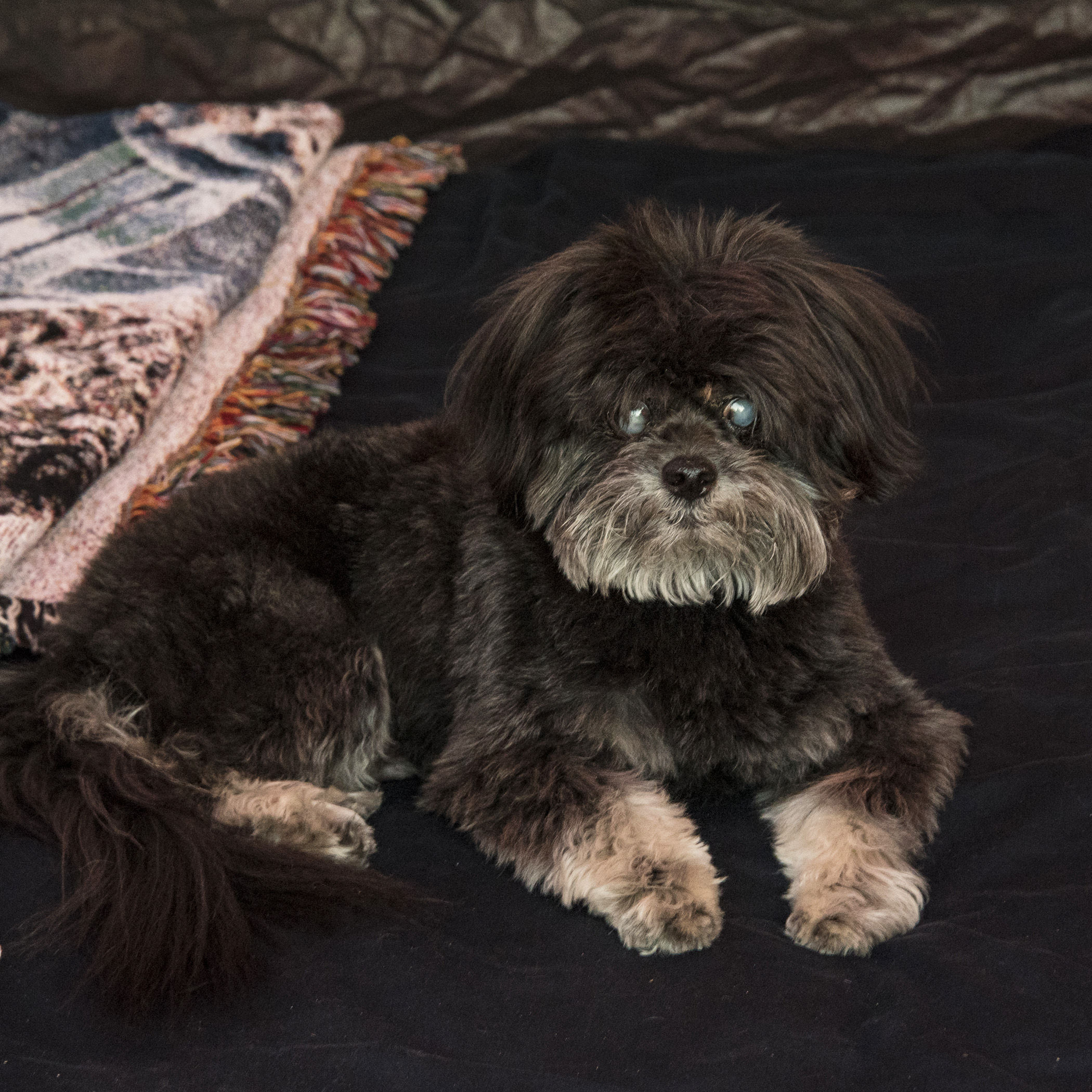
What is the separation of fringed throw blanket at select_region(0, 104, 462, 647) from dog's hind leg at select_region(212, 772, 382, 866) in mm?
740

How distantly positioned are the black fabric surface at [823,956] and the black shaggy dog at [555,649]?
0.06 m

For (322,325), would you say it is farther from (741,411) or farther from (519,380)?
(741,411)

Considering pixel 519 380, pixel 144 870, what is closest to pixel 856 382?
pixel 519 380

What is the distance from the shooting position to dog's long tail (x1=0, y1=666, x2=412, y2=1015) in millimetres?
1685

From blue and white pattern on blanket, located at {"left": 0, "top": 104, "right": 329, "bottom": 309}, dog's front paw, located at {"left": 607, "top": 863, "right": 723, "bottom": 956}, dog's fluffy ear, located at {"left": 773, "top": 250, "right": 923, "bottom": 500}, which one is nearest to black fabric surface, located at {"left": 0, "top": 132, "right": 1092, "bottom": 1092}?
dog's front paw, located at {"left": 607, "top": 863, "right": 723, "bottom": 956}

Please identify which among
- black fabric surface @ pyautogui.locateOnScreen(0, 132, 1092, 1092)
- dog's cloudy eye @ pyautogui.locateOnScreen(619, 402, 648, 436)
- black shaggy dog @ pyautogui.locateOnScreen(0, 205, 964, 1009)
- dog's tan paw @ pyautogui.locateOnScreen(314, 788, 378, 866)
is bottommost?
dog's tan paw @ pyautogui.locateOnScreen(314, 788, 378, 866)

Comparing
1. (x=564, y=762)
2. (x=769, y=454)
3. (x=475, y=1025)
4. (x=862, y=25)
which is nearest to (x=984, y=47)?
(x=862, y=25)

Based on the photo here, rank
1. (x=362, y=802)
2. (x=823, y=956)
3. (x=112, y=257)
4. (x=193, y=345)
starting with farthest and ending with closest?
(x=112, y=257), (x=193, y=345), (x=362, y=802), (x=823, y=956)

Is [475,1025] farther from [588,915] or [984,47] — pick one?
[984,47]

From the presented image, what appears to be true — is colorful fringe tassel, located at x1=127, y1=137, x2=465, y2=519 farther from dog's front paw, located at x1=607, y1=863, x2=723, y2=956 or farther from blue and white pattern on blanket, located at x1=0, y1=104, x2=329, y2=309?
dog's front paw, located at x1=607, y1=863, x2=723, y2=956

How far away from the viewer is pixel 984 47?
13.6 feet

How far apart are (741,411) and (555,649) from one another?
1.57 ft

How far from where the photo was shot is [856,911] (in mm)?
1757

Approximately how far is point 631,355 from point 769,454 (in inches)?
9.9
